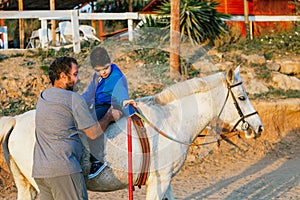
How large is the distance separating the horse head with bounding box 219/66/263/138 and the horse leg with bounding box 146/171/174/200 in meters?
1.06

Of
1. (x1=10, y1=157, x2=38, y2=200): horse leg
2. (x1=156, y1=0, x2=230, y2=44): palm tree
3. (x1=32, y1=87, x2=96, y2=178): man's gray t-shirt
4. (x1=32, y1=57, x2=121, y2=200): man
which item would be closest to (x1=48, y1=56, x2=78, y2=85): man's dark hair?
(x1=32, y1=57, x2=121, y2=200): man

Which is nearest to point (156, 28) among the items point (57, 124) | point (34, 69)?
point (34, 69)

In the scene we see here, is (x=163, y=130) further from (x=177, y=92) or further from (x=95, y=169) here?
(x=95, y=169)

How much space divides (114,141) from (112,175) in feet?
1.21

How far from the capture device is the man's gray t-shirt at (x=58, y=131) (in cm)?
471

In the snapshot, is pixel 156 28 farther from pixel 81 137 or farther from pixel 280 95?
pixel 81 137

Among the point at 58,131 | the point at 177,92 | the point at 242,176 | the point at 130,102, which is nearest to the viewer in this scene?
the point at 58,131

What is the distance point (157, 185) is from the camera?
5855 mm

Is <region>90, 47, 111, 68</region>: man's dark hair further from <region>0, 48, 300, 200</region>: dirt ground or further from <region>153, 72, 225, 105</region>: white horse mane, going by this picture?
<region>0, 48, 300, 200</region>: dirt ground

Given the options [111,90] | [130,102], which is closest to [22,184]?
[111,90]

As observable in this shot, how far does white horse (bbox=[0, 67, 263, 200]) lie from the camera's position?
566cm

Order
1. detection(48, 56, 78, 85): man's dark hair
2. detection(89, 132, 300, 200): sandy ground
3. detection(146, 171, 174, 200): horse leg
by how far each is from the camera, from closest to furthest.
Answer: detection(48, 56, 78, 85): man's dark hair → detection(146, 171, 174, 200): horse leg → detection(89, 132, 300, 200): sandy ground

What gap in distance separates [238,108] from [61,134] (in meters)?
2.38

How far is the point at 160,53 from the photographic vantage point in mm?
15195
